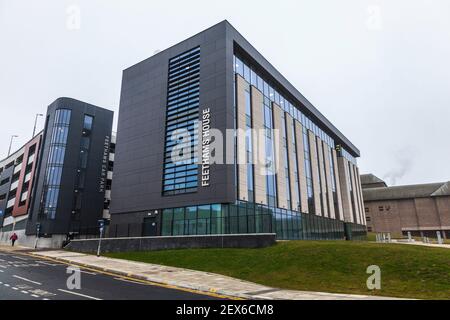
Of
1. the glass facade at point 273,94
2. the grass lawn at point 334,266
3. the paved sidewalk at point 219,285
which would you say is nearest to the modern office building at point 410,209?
the glass facade at point 273,94

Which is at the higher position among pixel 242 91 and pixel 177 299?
pixel 242 91

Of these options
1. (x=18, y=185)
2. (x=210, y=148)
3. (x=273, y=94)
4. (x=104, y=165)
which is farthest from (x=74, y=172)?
(x=273, y=94)

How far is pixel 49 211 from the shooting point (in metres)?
49.4

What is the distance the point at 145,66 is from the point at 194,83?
11275 mm

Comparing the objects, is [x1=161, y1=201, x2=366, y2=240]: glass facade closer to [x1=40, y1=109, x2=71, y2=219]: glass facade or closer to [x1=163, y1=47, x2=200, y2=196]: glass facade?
[x1=163, y1=47, x2=200, y2=196]: glass facade

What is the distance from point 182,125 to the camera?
118 ft

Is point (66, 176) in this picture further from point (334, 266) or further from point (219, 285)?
point (334, 266)

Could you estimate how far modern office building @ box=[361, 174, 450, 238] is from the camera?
74.3 metres

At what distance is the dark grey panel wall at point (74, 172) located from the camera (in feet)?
164

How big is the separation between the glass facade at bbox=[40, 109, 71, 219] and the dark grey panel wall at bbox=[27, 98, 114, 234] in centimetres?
65

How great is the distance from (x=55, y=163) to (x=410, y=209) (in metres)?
84.3
